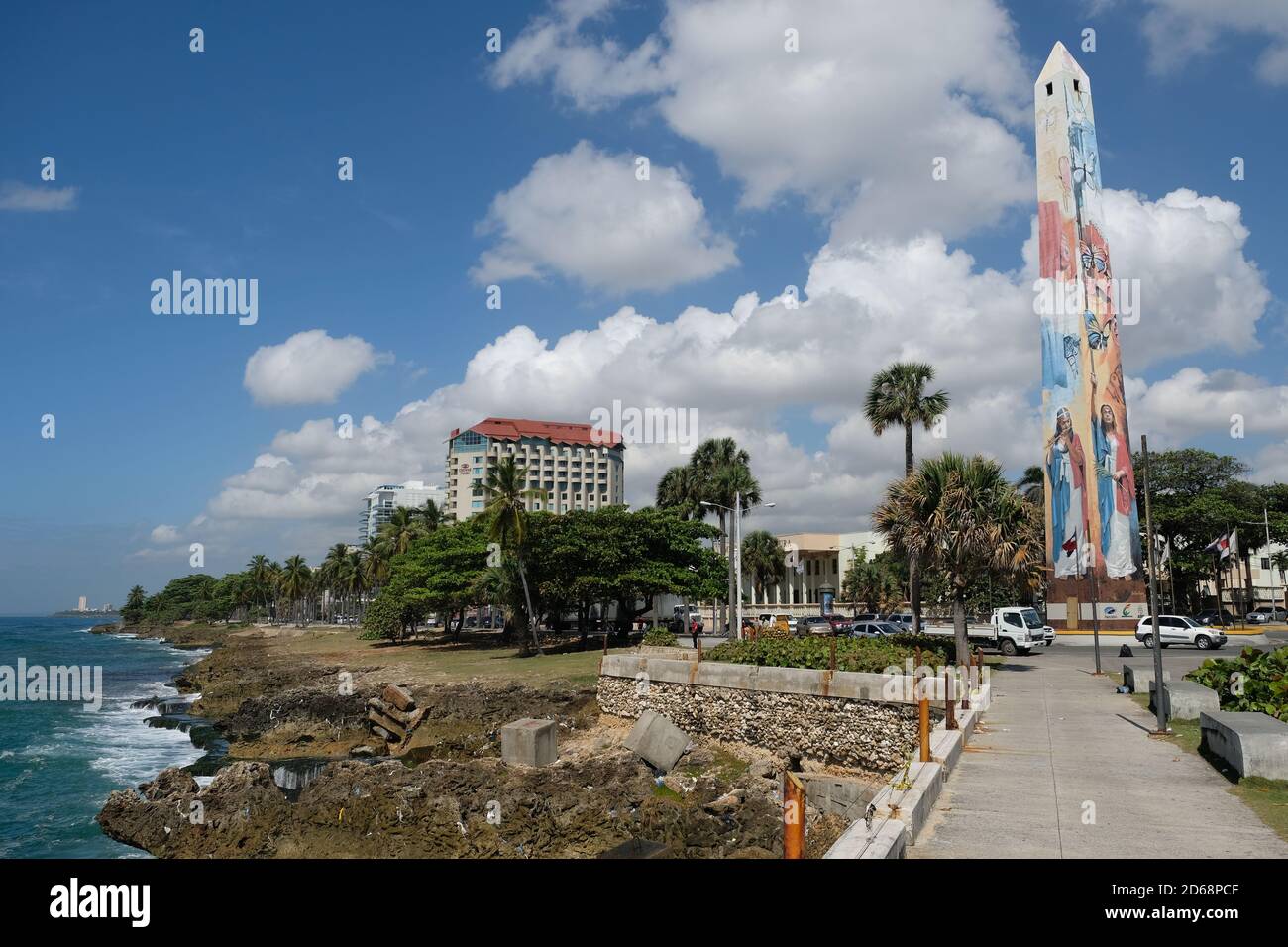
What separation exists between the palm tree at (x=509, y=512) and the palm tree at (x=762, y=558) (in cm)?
4100

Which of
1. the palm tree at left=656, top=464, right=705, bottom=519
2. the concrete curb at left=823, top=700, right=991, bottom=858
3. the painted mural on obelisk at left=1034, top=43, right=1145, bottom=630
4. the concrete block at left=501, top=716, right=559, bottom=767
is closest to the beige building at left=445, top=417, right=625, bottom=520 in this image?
the palm tree at left=656, top=464, right=705, bottom=519

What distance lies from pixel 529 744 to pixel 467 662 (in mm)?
24377

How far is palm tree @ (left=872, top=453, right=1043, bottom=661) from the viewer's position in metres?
25.6

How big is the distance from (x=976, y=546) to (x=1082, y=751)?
41.0 feet

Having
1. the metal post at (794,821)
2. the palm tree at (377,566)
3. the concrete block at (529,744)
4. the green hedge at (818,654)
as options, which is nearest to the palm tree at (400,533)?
the palm tree at (377,566)

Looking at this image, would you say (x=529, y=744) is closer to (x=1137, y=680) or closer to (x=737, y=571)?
(x=1137, y=680)

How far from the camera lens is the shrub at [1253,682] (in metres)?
13.9

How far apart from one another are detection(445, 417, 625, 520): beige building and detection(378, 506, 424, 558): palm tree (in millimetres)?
65236

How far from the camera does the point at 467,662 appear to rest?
44188 millimetres

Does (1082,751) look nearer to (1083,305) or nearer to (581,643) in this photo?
(581,643)

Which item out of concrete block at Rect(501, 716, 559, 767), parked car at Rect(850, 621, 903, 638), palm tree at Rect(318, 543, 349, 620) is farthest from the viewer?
palm tree at Rect(318, 543, 349, 620)

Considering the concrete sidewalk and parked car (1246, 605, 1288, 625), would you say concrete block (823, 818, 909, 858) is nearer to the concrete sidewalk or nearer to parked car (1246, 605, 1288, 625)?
the concrete sidewalk

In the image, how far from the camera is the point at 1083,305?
190 feet

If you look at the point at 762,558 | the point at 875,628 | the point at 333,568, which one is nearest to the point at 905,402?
the point at 875,628
